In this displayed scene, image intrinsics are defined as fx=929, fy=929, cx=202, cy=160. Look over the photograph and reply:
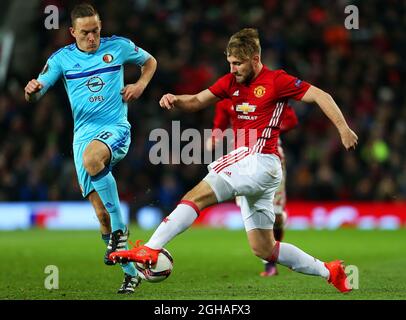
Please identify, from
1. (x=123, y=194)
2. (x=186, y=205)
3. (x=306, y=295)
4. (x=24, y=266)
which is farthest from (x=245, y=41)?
(x=123, y=194)

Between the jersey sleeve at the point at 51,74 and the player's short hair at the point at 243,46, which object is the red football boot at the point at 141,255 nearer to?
the player's short hair at the point at 243,46

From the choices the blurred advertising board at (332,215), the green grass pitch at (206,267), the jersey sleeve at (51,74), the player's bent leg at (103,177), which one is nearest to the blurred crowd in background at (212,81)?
the blurred advertising board at (332,215)

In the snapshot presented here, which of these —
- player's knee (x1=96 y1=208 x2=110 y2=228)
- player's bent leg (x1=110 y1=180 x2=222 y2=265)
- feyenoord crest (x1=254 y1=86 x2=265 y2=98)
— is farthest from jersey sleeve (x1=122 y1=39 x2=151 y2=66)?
player's bent leg (x1=110 y1=180 x2=222 y2=265)

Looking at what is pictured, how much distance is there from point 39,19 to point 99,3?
4.41 ft

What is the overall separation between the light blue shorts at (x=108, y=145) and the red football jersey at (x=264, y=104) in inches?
45.5

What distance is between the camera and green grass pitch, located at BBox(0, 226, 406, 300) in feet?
26.6

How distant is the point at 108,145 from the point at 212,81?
1013cm

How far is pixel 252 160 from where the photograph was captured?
7.56 m

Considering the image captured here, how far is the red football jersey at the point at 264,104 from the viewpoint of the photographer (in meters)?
7.64

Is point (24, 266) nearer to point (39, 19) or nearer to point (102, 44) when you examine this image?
point (102, 44)

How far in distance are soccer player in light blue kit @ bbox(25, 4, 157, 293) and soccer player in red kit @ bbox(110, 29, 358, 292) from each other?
81 centimetres

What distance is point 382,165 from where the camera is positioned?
1788 centimetres

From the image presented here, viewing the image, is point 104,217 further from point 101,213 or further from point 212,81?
point 212,81

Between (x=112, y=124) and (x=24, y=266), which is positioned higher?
(x=112, y=124)
